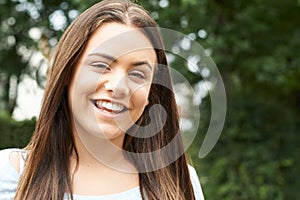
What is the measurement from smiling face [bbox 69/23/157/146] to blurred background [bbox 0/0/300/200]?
2.91 m

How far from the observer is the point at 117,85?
139 cm

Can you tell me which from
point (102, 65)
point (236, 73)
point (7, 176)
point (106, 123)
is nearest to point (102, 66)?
point (102, 65)

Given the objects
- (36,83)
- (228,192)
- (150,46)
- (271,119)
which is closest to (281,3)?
(271,119)

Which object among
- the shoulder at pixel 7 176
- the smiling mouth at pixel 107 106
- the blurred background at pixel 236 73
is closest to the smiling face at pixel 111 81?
the smiling mouth at pixel 107 106

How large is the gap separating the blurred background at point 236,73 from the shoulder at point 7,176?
9.45ft

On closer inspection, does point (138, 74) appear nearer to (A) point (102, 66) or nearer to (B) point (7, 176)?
(A) point (102, 66)

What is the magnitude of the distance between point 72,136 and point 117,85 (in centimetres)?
21

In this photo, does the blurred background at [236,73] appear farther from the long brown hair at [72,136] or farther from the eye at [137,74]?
the eye at [137,74]

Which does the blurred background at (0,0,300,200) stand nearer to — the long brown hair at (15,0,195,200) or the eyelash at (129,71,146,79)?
the long brown hair at (15,0,195,200)

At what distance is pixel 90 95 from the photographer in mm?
1403

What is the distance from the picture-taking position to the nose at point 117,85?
54.8 inches

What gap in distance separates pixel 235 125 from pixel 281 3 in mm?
1151

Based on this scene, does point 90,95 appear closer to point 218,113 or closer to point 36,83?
point 218,113

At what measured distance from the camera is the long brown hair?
1450 mm
